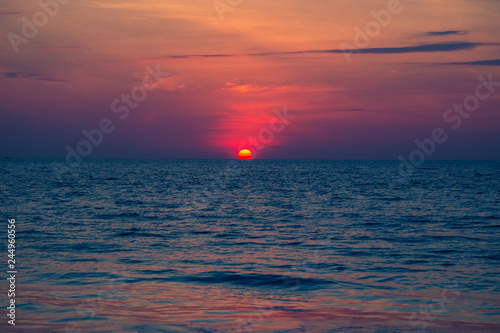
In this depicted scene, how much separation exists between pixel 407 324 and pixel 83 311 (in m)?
7.75

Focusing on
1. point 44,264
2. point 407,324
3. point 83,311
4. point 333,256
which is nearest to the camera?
point 407,324

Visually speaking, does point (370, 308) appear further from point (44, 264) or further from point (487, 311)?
point (44, 264)

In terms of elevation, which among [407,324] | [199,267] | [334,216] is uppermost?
[334,216]

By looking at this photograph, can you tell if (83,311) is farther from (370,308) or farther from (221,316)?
(370,308)

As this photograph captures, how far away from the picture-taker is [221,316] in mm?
11055

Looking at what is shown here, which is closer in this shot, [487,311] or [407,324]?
[407,324]

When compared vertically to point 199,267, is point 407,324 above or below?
below

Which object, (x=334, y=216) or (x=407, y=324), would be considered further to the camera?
(x=334, y=216)

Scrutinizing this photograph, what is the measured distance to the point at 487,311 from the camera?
11.6 metres

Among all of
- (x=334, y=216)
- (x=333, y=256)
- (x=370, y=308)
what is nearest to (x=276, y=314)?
(x=370, y=308)

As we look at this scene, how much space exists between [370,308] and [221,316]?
392 centimetres

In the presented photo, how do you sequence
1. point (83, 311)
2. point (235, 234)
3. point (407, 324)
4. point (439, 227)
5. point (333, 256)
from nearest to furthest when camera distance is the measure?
point (407, 324) → point (83, 311) → point (333, 256) → point (235, 234) → point (439, 227)

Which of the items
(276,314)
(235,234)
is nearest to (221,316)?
(276,314)

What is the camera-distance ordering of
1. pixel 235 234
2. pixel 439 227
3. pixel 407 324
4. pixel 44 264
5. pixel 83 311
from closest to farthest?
pixel 407 324 → pixel 83 311 → pixel 44 264 → pixel 235 234 → pixel 439 227
